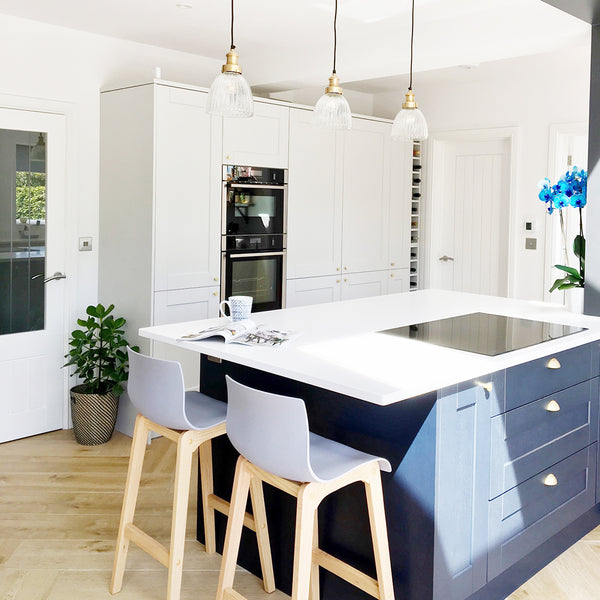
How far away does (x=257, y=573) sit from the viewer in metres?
2.77

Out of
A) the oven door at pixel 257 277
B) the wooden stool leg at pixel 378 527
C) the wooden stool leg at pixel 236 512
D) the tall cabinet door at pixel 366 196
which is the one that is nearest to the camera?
the wooden stool leg at pixel 378 527

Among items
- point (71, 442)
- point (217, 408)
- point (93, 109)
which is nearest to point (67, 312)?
point (71, 442)

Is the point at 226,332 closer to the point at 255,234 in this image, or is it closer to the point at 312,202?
the point at 255,234

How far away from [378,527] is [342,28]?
3.04 meters

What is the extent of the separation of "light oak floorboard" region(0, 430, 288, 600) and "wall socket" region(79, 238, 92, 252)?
116 centimetres

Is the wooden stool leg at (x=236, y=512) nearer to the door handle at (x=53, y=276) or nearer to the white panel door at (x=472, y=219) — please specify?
the door handle at (x=53, y=276)

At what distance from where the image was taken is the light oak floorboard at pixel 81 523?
2.70 m

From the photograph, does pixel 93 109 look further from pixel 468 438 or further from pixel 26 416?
pixel 468 438

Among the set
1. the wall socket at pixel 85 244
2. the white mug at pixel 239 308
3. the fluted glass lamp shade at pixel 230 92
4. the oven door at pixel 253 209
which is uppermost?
the fluted glass lamp shade at pixel 230 92

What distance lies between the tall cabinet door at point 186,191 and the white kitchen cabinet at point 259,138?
10 cm

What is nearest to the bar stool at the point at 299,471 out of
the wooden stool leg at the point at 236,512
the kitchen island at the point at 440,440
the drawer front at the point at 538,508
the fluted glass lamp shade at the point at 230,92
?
the wooden stool leg at the point at 236,512

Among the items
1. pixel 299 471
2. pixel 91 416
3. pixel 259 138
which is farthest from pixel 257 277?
pixel 299 471

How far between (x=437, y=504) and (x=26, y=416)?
10.0ft

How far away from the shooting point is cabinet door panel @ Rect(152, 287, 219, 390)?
4.29 meters
